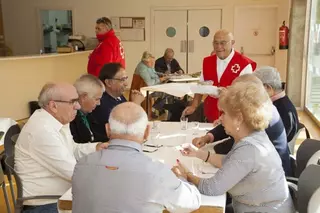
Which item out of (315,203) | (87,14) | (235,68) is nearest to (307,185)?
(315,203)

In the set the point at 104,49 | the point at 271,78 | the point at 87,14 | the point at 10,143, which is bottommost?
the point at 10,143

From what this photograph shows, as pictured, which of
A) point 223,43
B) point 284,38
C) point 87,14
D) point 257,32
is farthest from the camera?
point 87,14

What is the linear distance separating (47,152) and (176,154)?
2.57ft

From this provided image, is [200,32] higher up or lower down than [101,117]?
higher up

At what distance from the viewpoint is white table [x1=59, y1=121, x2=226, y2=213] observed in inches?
66.9

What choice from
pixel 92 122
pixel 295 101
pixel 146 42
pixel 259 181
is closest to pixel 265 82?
pixel 259 181

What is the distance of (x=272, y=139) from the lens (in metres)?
2.18

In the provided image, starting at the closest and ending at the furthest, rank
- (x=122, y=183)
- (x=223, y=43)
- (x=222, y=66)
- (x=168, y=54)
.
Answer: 1. (x=122, y=183)
2. (x=223, y=43)
3. (x=222, y=66)
4. (x=168, y=54)

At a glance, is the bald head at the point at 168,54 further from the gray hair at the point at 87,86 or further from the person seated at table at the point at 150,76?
the gray hair at the point at 87,86

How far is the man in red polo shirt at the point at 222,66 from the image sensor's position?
11.8ft

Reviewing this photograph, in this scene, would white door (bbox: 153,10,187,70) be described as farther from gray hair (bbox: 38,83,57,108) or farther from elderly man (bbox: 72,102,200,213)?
elderly man (bbox: 72,102,200,213)

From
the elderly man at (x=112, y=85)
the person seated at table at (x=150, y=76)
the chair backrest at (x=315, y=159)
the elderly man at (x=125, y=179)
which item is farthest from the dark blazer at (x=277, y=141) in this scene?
the person seated at table at (x=150, y=76)

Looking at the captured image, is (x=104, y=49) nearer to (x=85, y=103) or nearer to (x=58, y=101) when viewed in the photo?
(x=85, y=103)

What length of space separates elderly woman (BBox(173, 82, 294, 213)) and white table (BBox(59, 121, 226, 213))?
0.30 feet
